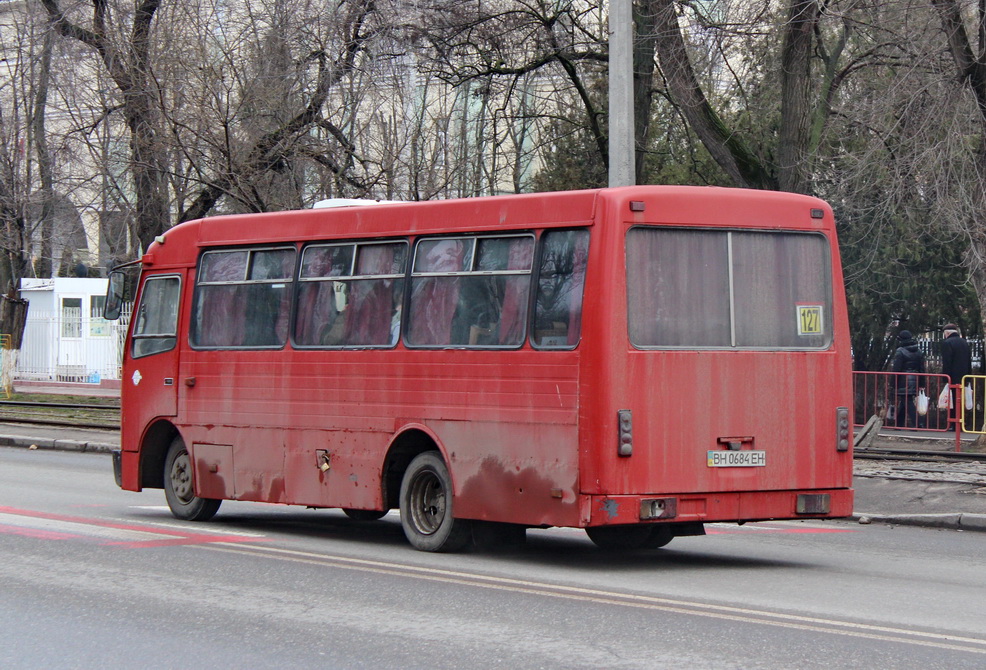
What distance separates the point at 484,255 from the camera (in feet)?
34.2

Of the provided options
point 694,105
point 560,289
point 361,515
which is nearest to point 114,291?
point 361,515

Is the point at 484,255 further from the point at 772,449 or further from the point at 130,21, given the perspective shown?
the point at 130,21

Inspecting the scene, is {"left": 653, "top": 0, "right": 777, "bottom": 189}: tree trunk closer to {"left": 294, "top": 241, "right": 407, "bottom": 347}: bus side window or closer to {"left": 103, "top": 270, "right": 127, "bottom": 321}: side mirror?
{"left": 103, "top": 270, "right": 127, "bottom": 321}: side mirror

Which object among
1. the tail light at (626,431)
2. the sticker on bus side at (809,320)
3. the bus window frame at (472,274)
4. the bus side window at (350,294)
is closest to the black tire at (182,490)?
the bus side window at (350,294)

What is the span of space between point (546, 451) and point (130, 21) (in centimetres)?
1940

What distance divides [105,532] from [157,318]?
250cm

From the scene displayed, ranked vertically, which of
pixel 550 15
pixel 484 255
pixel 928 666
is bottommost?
pixel 928 666

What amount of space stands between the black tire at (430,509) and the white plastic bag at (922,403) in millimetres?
13628

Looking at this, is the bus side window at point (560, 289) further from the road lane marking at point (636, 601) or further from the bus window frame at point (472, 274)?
the road lane marking at point (636, 601)

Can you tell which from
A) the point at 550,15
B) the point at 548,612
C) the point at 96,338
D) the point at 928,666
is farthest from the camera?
the point at 96,338

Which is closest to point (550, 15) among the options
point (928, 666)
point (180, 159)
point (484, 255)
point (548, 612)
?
point (180, 159)

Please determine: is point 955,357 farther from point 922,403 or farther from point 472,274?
point 472,274

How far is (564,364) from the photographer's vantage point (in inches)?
382

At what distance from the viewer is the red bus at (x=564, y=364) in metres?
9.59
